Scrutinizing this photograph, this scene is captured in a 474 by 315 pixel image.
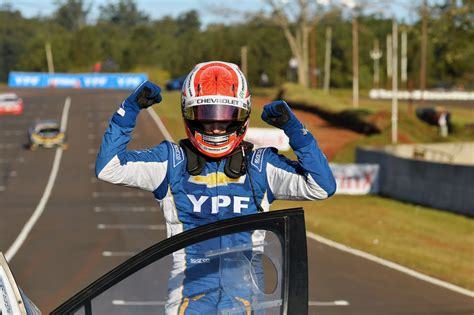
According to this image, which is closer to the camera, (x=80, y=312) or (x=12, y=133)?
(x=80, y=312)

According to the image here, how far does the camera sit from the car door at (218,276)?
3.32m

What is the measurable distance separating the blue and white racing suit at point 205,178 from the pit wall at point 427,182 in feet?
68.4

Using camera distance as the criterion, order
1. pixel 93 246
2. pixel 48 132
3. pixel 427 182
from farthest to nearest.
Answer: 1. pixel 48 132
2. pixel 427 182
3. pixel 93 246

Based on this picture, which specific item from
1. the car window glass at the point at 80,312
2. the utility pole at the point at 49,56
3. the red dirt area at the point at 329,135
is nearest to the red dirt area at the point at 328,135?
the red dirt area at the point at 329,135

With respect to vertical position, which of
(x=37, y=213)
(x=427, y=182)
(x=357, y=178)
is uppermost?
(x=427, y=182)

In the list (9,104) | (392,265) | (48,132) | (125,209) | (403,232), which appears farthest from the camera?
(9,104)

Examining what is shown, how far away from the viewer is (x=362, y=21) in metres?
148

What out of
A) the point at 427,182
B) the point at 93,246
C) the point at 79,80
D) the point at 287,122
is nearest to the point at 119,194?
the point at 427,182

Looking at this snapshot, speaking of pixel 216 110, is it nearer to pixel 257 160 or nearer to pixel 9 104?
pixel 257 160

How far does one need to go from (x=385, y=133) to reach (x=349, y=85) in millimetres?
81367

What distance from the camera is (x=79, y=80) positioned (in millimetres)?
127938

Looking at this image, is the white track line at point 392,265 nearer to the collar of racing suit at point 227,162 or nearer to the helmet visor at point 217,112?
the collar of racing suit at point 227,162

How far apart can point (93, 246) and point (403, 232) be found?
7.50 metres

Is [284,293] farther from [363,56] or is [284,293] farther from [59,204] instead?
[363,56]
